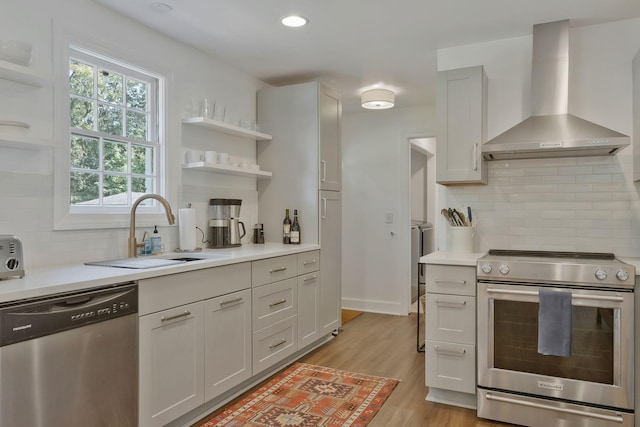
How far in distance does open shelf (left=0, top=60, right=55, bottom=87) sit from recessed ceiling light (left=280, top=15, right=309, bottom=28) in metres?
1.42

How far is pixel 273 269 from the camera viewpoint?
3.08 meters

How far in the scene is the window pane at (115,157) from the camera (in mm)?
2717

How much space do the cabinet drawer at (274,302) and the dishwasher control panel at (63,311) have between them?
1.02 meters

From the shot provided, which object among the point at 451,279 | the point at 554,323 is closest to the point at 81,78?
the point at 451,279

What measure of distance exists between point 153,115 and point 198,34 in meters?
0.64

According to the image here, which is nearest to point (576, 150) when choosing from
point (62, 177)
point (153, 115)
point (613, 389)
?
point (613, 389)

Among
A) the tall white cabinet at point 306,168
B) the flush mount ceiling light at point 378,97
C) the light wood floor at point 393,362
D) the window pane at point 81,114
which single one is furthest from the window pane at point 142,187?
the flush mount ceiling light at point 378,97

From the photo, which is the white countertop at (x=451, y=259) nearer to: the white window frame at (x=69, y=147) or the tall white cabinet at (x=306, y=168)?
the tall white cabinet at (x=306, y=168)

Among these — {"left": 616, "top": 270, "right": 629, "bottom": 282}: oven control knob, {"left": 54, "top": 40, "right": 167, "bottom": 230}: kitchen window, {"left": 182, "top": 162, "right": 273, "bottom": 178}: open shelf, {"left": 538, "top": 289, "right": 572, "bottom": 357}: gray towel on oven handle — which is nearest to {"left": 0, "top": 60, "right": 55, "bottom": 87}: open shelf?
{"left": 54, "top": 40, "right": 167, "bottom": 230}: kitchen window

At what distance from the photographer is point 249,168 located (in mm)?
3604

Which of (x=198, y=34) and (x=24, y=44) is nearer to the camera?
(x=24, y=44)

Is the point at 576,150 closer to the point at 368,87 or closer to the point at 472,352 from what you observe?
the point at 472,352

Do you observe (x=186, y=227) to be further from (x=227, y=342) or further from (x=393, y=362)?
→ (x=393, y=362)

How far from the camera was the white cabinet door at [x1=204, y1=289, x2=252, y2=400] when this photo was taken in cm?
248
